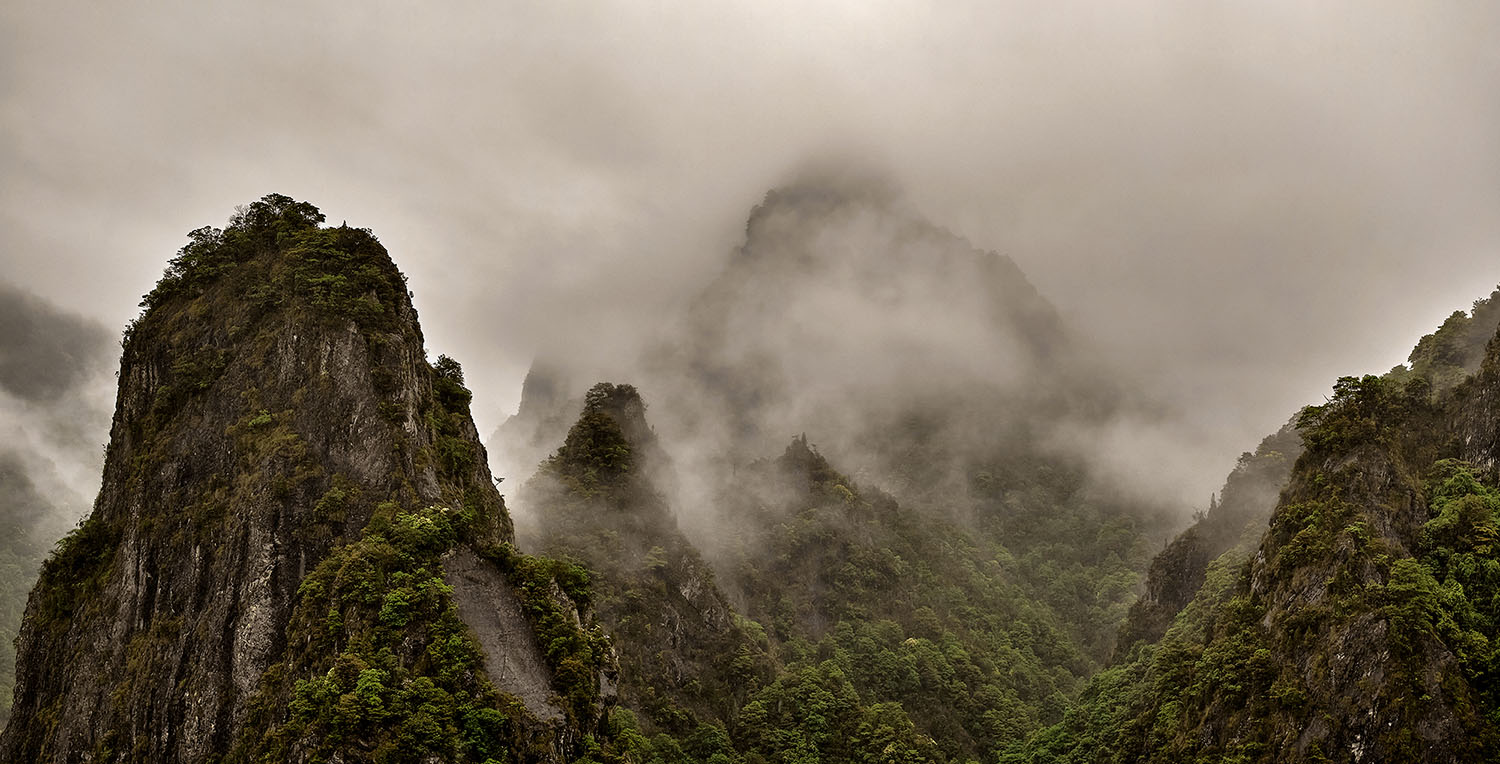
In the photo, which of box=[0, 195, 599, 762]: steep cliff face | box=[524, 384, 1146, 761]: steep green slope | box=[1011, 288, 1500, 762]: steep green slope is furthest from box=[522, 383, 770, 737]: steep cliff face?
box=[1011, 288, 1500, 762]: steep green slope

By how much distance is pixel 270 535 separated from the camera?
185 ft

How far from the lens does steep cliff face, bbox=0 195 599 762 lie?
5084 centimetres

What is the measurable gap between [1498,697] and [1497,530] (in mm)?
10478

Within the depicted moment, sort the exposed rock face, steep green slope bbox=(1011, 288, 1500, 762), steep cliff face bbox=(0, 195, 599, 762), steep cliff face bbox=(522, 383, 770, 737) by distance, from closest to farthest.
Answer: steep cliff face bbox=(0, 195, 599, 762) → steep green slope bbox=(1011, 288, 1500, 762) → steep cliff face bbox=(522, 383, 770, 737) → the exposed rock face

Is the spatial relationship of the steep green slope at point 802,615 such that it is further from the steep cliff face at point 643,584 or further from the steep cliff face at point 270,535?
the steep cliff face at point 270,535

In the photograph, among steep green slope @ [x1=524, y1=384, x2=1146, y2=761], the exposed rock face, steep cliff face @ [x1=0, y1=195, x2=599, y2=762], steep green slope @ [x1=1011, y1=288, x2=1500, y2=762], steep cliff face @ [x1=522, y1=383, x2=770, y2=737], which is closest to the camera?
steep cliff face @ [x1=0, y1=195, x2=599, y2=762]

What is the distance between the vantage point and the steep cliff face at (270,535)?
5084cm

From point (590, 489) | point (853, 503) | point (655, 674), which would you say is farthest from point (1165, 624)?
point (590, 489)

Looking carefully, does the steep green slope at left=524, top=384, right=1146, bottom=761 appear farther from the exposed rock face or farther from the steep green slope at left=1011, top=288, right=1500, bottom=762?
the steep green slope at left=1011, top=288, right=1500, bottom=762

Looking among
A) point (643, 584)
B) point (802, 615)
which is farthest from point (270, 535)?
point (802, 615)

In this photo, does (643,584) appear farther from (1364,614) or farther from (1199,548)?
(1199,548)

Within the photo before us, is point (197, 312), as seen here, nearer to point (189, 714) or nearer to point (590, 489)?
point (189, 714)

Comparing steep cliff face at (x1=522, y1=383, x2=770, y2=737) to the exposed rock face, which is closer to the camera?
steep cliff face at (x1=522, y1=383, x2=770, y2=737)

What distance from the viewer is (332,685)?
47.2 m
